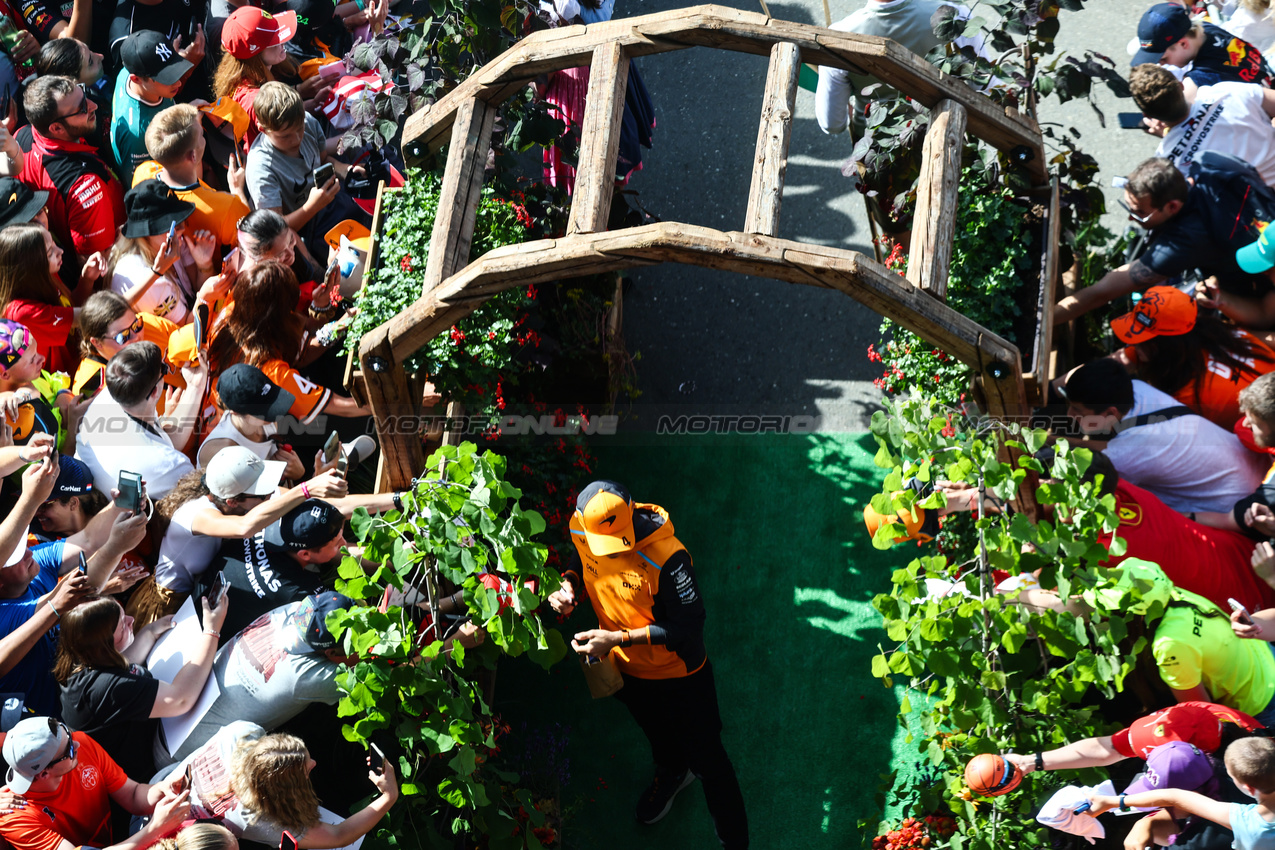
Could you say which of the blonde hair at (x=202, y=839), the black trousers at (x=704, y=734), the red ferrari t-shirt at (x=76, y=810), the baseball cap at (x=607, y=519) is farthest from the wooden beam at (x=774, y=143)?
the red ferrari t-shirt at (x=76, y=810)

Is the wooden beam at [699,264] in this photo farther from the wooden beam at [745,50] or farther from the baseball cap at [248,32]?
the baseball cap at [248,32]

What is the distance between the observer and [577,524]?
12.9ft

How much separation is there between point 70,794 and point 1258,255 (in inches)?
199

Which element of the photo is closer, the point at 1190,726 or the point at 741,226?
the point at 1190,726

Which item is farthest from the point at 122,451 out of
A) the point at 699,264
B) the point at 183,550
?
the point at 699,264

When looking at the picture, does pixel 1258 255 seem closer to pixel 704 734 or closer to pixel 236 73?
pixel 704 734

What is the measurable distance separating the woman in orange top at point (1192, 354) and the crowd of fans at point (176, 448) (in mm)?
3129

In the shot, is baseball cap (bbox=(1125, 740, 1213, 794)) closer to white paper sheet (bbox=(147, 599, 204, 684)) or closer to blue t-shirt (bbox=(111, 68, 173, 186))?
white paper sheet (bbox=(147, 599, 204, 684))

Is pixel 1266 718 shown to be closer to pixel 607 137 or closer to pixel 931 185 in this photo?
pixel 931 185

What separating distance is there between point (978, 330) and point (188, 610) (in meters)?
3.20

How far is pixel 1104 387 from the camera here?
165 inches

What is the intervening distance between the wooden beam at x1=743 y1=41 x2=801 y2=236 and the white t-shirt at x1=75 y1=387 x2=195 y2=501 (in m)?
2.56

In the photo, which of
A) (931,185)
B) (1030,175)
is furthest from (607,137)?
(1030,175)

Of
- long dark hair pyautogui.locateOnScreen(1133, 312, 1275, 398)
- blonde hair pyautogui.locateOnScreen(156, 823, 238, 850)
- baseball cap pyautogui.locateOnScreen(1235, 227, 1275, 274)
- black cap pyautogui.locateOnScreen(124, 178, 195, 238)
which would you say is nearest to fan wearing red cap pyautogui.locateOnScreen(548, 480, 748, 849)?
blonde hair pyautogui.locateOnScreen(156, 823, 238, 850)
